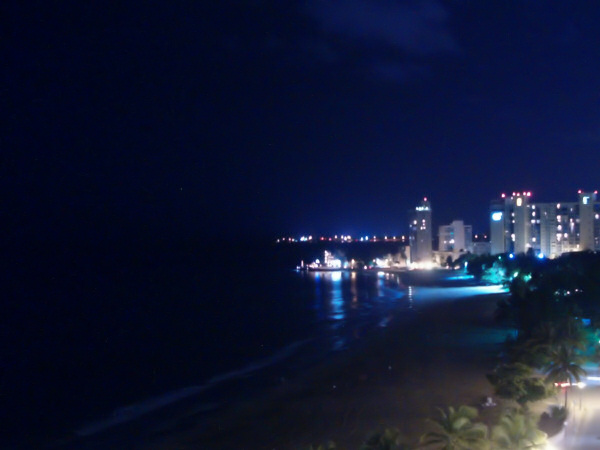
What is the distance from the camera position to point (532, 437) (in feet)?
27.6

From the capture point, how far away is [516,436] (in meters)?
8.35

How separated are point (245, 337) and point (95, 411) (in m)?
11.5

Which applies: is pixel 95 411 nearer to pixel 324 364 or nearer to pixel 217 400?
pixel 217 400

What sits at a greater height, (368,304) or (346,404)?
(368,304)

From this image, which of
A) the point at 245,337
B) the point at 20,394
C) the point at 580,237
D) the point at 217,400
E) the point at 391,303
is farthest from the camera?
the point at 580,237

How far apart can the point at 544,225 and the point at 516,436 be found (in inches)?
2170

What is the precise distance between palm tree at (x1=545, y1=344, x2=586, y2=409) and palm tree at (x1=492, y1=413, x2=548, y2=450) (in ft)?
11.3

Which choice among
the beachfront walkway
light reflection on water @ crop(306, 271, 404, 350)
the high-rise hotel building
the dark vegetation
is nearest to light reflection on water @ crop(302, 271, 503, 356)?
light reflection on water @ crop(306, 271, 404, 350)

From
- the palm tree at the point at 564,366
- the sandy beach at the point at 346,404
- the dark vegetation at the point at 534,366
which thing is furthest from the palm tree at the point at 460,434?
the palm tree at the point at 564,366

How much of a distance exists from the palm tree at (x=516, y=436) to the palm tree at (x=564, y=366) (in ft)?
11.3

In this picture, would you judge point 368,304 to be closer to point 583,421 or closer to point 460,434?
point 583,421

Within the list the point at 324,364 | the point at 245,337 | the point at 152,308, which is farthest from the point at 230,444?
the point at 152,308

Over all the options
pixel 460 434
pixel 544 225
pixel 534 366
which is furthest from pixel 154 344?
pixel 544 225

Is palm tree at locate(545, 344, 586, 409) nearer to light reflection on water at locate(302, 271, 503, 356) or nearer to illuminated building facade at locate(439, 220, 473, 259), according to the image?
light reflection on water at locate(302, 271, 503, 356)
